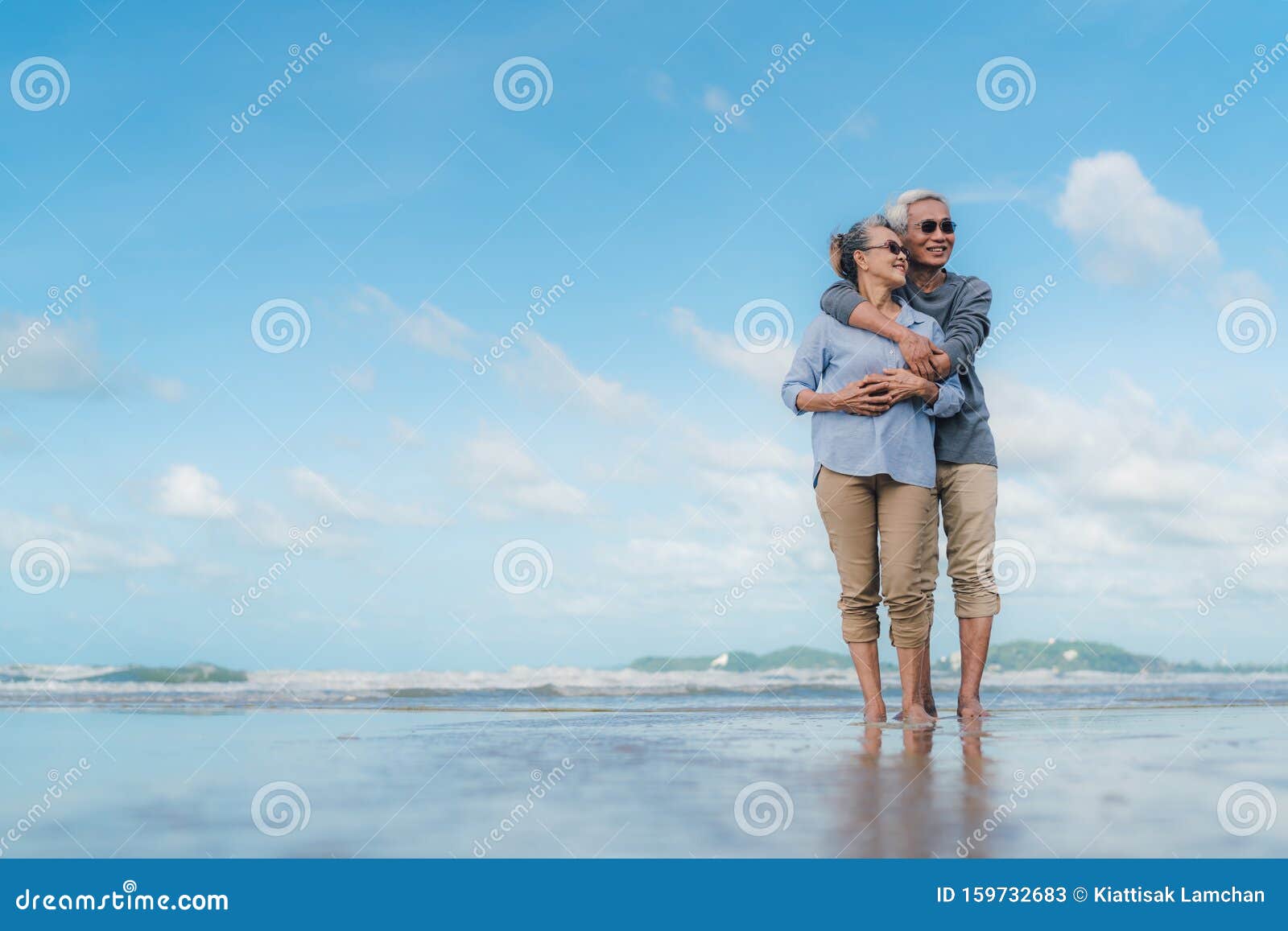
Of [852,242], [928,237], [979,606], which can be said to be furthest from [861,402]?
[979,606]

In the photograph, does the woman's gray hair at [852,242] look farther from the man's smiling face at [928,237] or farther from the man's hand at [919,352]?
the man's hand at [919,352]

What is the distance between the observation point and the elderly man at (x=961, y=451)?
4.16 meters

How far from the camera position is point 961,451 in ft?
13.8

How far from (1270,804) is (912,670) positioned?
5.14 ft

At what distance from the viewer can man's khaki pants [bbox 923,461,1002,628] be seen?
4238 mm

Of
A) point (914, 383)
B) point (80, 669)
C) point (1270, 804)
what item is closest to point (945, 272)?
point (914, 383)

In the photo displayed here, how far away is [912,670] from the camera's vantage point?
3955 mm

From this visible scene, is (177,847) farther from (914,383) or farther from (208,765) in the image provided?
(914,383)

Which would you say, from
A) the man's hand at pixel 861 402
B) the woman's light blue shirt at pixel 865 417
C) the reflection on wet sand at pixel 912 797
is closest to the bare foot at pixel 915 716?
the reflection on wet sand at pixel 912 797

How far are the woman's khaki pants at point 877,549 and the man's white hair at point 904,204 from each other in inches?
40.0

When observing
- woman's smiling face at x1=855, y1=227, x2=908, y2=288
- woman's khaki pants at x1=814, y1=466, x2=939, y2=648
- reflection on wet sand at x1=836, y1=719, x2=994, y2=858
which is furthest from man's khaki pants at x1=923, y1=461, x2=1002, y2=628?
reflection on wet sand at x1=836, y1=719, x2=994, y2=858

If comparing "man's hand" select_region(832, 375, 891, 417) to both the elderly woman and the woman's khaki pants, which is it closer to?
the elderly woman

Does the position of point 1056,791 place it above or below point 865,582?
below

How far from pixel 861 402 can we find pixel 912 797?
1785 millimetres
